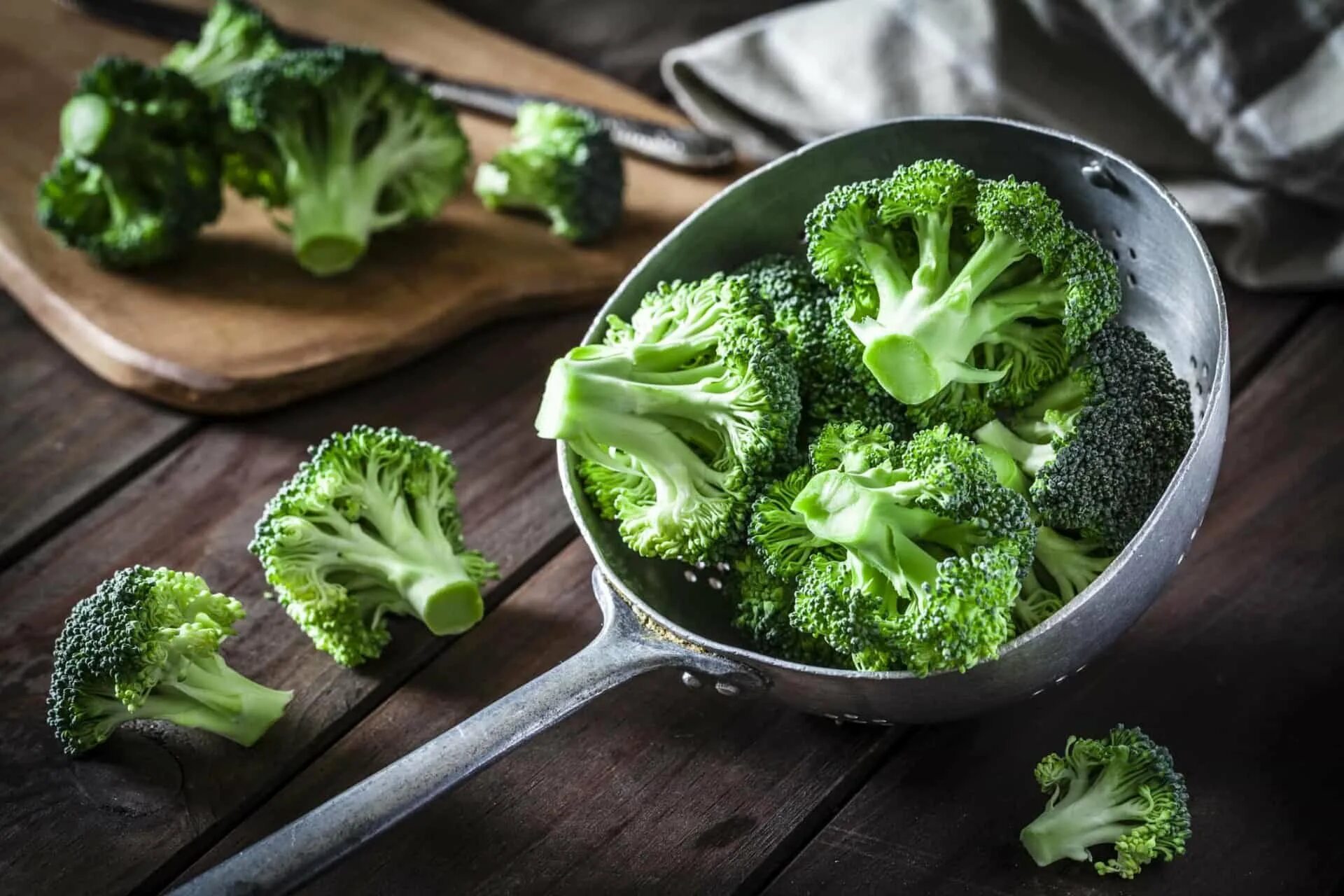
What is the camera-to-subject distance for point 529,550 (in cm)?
174

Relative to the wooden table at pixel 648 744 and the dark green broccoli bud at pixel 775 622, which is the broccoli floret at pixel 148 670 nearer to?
the wooden table at pixel 648 744

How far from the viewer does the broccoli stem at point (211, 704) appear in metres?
1.49

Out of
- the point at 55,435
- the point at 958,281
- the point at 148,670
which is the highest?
the point at 958,281

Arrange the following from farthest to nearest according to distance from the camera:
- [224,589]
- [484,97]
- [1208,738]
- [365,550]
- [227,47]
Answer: [484,97] < [227,47] < [224,589] < [365,550] < [1208,738]

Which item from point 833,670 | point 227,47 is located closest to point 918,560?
point 833,670

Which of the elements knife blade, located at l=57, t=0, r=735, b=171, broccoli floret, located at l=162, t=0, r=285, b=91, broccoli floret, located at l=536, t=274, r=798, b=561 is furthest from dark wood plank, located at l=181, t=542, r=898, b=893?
broccoli floret, located at l=162, t=0, r=285, b=91

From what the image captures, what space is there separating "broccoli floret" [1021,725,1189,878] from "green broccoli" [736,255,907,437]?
36 centimetres

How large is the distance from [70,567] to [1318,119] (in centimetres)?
170

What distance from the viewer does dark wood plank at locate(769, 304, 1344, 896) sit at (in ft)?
4.43

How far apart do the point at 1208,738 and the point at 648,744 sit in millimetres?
565

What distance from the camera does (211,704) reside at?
149cm

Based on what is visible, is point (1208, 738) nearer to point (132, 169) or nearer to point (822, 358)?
point (822, 358)

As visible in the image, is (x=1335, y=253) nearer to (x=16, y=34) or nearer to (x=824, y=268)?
(x=824, y=268)

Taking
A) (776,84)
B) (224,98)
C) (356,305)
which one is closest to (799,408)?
(356,305)
